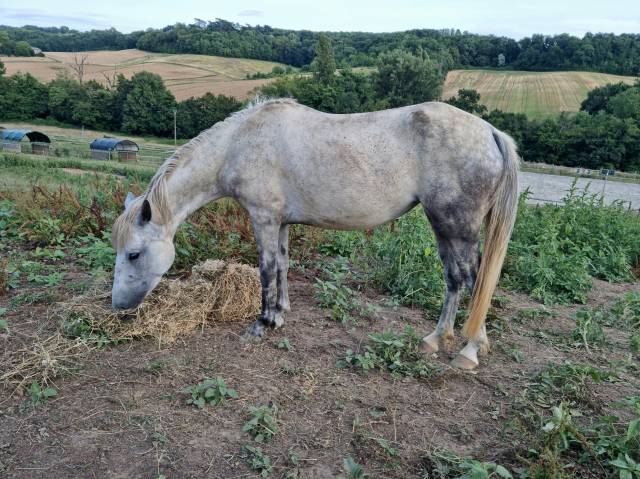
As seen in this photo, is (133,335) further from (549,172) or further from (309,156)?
(549,172)

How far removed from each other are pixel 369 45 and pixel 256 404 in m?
67.9

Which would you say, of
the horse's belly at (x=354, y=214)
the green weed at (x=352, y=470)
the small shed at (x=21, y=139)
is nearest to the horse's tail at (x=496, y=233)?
the horse's belly at (x=354, y=214)

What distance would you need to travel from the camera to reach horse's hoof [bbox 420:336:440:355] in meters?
3.92

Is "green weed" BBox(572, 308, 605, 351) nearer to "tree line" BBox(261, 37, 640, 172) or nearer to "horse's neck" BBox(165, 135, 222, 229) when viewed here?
"horse's neck" BBox(165, 135, 222, 229)

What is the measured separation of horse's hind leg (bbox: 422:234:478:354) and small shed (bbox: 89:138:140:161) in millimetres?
33549

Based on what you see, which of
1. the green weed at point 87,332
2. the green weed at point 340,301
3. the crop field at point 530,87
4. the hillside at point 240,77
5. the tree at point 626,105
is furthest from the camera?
the hillside at point 240,77

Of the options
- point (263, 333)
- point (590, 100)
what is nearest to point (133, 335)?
point (263, 333)

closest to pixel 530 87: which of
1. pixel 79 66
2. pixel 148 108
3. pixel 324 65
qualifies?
pixel 324 65

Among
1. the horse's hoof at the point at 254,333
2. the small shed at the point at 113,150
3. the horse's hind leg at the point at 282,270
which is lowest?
the small shed at the point at 113,150

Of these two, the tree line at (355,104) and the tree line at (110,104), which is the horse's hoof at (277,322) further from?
the tree line at (110,104)

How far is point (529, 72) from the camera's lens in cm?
5188

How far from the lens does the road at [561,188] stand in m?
17.0

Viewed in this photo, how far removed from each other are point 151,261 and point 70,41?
88.3m

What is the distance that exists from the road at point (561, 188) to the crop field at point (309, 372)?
39.1 feet
